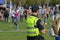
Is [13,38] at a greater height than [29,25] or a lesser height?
lesser

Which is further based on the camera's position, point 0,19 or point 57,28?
point 0,19

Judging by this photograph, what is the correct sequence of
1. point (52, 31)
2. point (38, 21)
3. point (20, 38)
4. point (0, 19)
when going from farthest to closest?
1. point (0, 19)
2. point (20, 38)
3. point (52, 31)
4. point (38, 21)

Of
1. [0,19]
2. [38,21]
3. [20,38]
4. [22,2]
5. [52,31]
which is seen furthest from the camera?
[22,2]

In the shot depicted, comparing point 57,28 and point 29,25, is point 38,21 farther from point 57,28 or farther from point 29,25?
Result: point 57,28

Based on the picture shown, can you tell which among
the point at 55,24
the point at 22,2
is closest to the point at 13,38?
the point at 55,24

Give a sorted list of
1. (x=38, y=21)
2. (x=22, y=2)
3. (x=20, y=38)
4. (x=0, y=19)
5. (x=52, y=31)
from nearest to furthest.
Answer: (x=38, y=21)
(x=52, y=31)
(x=20, y=38)
(x=0, y=19)
(x=22, y=2)

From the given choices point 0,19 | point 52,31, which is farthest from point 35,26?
point 0,19

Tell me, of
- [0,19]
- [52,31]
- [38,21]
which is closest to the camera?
[38,21]

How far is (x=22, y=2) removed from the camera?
84875 millimetres

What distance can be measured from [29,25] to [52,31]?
96 cm

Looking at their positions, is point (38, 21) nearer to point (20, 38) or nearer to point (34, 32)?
point (34, 32)

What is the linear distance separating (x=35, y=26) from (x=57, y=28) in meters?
1.11

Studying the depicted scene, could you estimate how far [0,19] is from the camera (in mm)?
37844

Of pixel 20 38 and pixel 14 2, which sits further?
pixel 14 2
